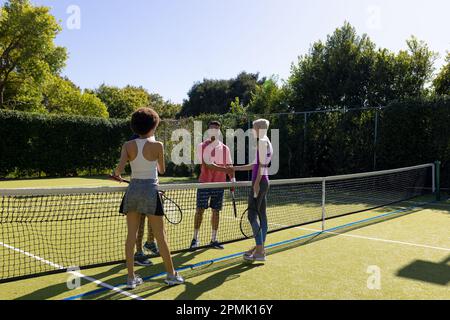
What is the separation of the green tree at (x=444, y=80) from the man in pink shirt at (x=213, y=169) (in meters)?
16.6

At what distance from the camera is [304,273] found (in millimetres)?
5445

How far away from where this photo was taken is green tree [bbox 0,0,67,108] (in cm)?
2814

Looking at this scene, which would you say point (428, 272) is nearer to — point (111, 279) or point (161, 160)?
point (161, 160)

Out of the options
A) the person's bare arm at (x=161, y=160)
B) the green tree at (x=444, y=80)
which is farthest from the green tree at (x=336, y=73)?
the person's bare arm at (x=161, y=160)

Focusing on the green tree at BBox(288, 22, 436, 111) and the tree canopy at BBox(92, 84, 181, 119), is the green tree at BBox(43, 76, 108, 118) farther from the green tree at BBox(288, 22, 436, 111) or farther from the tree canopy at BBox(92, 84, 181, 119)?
the green tree at BBox(288, 22, 436, 111)

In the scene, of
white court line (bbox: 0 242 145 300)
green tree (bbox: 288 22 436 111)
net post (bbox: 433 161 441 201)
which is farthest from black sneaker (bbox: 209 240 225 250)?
green tree (bbox: 288 22 436 111)

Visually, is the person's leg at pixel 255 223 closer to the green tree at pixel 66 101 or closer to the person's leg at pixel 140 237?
the person's leg at pixel 140 237

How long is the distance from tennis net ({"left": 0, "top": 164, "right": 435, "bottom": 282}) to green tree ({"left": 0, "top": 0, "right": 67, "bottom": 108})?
22.4 metres

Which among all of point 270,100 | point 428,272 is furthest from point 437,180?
point 270,100

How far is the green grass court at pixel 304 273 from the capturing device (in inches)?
183

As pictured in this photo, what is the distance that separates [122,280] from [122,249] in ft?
5.49

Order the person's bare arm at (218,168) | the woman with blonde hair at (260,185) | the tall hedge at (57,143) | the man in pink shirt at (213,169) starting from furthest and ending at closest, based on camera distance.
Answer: the tall hedge at (57,143) → the man in pink shirt at (213,169) → the person's bare arm at (218,168) → the woman with blonde hair at (260,185)
